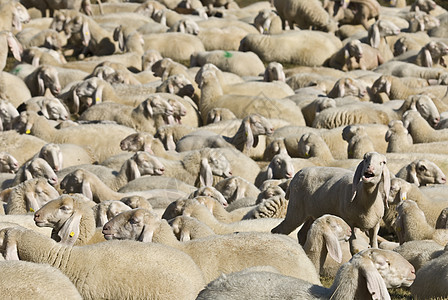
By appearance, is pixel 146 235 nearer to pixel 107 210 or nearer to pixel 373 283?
pixel 107 210

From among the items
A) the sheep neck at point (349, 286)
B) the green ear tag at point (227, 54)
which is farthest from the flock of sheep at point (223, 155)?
the green ear tag at point (227, 54)

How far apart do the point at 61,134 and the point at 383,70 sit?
403 inches

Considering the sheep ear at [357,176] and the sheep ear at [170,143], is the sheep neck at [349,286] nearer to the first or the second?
the sheep ear at [357,176]

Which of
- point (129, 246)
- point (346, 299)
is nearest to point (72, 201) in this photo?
point (129, 246)

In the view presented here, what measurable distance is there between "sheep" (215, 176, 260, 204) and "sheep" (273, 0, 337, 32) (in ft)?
49.8

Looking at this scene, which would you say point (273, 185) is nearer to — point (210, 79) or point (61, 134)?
point (61, 134)

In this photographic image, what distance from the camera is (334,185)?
10500 mm

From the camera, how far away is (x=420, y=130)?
1625cm

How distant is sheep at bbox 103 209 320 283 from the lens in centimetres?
824

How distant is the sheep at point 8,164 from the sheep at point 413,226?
689 cm

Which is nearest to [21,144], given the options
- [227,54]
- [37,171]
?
[37,171]

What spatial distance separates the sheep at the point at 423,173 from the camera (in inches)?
515

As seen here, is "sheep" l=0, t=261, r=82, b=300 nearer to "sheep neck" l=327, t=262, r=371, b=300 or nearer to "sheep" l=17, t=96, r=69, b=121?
"sheep neck" l=327, t=262, r=371, b=300

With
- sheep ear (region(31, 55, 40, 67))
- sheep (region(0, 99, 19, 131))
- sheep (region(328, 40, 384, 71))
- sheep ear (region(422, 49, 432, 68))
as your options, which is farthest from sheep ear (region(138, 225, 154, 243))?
sheep (region(328, 40, 384, 71))
